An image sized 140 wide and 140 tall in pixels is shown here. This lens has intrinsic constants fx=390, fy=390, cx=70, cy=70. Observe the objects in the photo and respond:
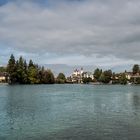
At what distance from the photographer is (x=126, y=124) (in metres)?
41.0

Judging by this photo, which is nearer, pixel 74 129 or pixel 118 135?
pixel 118 135

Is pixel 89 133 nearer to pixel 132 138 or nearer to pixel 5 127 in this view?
pixel 132 138

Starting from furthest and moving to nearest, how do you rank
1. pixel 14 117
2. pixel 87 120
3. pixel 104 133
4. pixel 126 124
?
pixel 14 117, pixel 87 120, pixel 126 124, pixel 104 133

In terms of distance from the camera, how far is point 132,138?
32562mm

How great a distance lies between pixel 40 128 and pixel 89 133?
5563 millimetres

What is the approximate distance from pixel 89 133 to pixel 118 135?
2.77 meters

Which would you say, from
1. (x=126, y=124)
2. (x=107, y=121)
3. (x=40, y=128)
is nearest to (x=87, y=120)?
(x=107, y=121)

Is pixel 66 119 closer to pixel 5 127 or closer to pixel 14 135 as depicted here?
pixel 5 127

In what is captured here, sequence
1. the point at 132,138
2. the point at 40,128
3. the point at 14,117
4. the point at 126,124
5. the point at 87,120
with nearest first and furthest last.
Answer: the point at 132,138 → the point at 40,128 → the point at 126,124 → the point at 87,120 → the point at 14,117

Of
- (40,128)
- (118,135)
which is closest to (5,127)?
(40,128)

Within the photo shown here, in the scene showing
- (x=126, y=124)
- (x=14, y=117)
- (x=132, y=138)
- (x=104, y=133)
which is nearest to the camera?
(x=132, y=138)

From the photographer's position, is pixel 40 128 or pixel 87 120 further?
pixel 87 120

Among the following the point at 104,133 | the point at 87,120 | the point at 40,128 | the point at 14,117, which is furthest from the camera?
the point at 14,117

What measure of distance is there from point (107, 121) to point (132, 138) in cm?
1105
